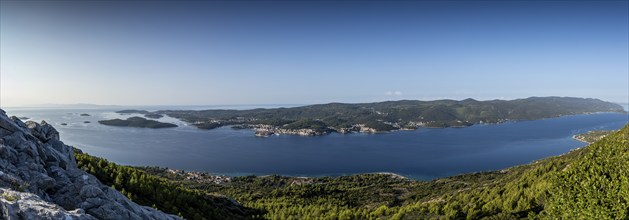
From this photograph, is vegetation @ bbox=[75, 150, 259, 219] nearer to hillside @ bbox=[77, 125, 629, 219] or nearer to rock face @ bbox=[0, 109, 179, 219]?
hillside @ bbox=[77, 125, 629, 219]

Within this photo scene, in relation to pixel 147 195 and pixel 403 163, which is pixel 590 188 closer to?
pixel 147 195

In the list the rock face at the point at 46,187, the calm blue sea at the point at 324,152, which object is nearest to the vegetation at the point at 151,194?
the rock face at the point at 46,187

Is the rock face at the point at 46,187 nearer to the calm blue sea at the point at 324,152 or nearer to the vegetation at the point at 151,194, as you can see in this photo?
the vegetation at the point at 151,194

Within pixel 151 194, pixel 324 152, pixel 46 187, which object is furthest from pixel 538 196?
pixel 324 152

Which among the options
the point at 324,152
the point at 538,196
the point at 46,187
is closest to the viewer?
the point at 46,187

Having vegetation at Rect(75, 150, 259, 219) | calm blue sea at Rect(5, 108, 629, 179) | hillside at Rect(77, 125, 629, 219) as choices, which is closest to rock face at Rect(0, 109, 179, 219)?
vegetation at Rect(75, 150, 259, 219)

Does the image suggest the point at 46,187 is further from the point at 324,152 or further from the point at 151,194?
the point at 324,152

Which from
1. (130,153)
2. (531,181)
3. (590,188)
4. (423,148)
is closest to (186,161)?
(130,153)

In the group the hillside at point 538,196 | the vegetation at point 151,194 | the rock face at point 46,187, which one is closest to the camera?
the rock face at point 46,187
